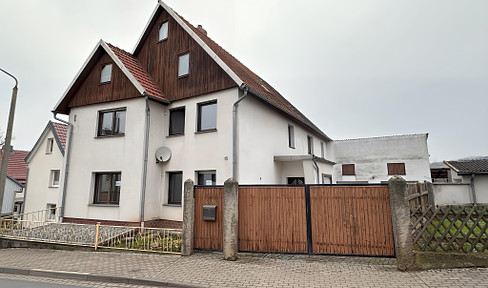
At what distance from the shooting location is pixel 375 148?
2800 cm

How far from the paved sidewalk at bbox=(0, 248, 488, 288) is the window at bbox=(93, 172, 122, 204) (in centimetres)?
384

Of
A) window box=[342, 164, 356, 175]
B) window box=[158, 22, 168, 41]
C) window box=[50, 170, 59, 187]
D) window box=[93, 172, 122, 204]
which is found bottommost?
window box=[93, 172, 122, 204]

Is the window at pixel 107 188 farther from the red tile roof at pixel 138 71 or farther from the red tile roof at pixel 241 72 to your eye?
the red tile roof at pixel 241 72

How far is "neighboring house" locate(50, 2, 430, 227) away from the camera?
10781mm

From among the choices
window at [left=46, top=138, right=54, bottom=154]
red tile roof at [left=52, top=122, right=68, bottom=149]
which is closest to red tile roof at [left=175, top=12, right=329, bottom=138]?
red tile roof at [left=52, top=122, right=68, bottom=149]

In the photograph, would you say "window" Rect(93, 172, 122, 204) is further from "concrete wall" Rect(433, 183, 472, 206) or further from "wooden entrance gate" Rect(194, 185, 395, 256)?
"concrete wall" Rect(433, 183, 472, 206)

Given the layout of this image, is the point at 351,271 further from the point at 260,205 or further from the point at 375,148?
the point at 375,148

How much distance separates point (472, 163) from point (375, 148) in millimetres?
8390

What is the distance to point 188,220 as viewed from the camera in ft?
24.3

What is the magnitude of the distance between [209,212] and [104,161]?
6.85 metres

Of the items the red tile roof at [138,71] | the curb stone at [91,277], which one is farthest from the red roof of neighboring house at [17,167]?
the curb stone at [91,277]

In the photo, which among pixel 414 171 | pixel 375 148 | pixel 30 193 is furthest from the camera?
pixel 375 148

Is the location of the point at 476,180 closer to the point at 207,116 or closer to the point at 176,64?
the point at 207,116

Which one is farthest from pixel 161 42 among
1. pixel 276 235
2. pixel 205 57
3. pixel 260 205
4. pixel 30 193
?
pixel 30 193
